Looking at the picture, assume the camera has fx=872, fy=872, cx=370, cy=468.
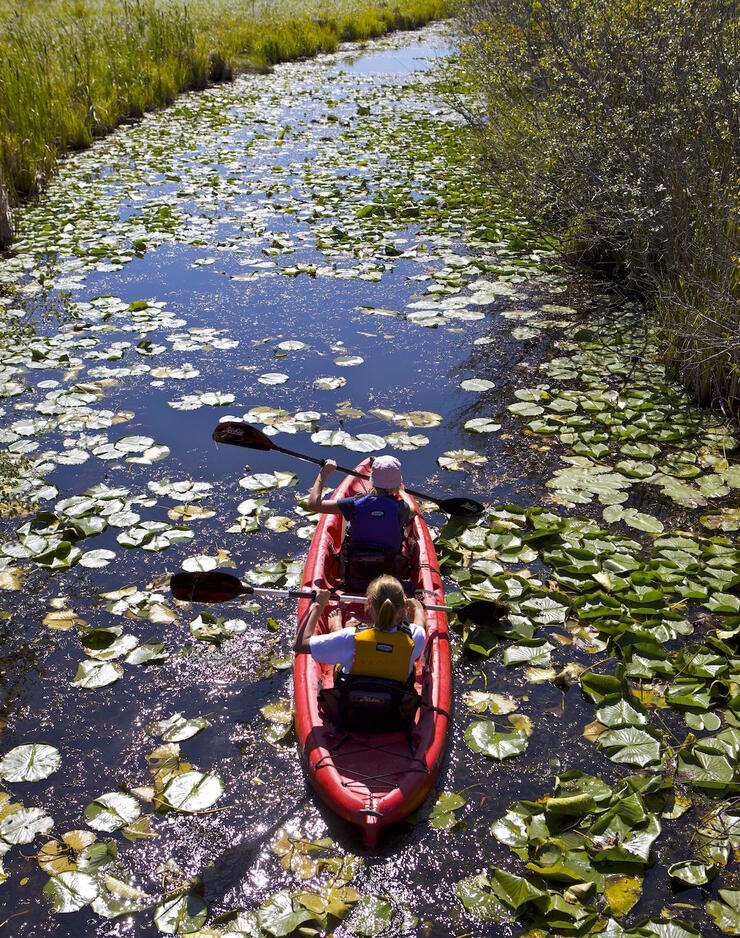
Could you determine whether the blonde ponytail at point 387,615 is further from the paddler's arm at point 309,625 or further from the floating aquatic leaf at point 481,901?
the floating aquatic leaf at point 481,901

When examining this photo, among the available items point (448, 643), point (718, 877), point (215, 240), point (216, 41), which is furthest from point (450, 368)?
point (216, 41)

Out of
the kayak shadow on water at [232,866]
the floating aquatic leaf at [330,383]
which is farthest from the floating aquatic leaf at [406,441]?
the kayak shadow on water at [232,866]

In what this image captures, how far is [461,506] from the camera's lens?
17.9 ft

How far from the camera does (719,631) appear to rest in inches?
181

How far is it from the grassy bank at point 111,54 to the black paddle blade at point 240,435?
7.33 metres

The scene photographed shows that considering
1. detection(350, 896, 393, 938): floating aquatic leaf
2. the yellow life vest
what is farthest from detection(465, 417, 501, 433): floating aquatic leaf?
detection(350, 896, 393, 938): floating aquatic leaf

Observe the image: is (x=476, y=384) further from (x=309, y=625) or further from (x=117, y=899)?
(x=117, y=899)

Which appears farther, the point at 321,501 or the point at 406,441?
the point at 406,441

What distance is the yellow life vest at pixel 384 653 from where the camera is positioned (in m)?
3.81

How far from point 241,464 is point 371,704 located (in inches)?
115

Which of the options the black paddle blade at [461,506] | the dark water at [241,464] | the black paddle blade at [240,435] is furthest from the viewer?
the black paddle blade at [240,435]

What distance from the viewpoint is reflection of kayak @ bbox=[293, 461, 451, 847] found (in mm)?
3547

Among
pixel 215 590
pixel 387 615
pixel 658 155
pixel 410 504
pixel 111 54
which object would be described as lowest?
pixel 410 504

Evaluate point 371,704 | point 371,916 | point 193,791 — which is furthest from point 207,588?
point 371,916
